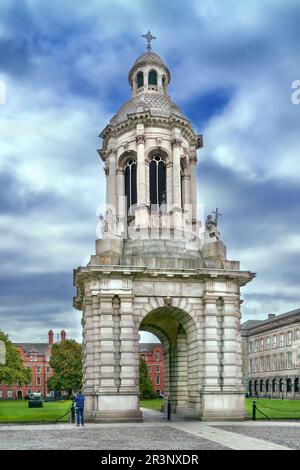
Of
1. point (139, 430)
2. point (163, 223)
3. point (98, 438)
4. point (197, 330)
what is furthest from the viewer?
point (163, 223)

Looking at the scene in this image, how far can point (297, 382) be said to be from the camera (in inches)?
3969

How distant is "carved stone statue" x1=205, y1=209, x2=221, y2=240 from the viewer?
120 ft

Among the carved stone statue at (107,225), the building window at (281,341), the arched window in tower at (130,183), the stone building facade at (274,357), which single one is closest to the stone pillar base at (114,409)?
the carved stone statue at (107,225)

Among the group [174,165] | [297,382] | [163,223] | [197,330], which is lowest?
→ [297,382]

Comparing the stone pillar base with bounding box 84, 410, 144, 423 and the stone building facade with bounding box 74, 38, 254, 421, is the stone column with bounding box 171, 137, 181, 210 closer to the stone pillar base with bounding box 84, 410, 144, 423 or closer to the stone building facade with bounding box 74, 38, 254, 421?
the stone building facade with bounding box 74, 38, 254, 421

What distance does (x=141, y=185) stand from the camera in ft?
126

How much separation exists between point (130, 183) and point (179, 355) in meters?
11.5

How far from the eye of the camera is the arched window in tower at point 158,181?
131ft

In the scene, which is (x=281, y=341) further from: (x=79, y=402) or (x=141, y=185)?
(x=79, y=402)
